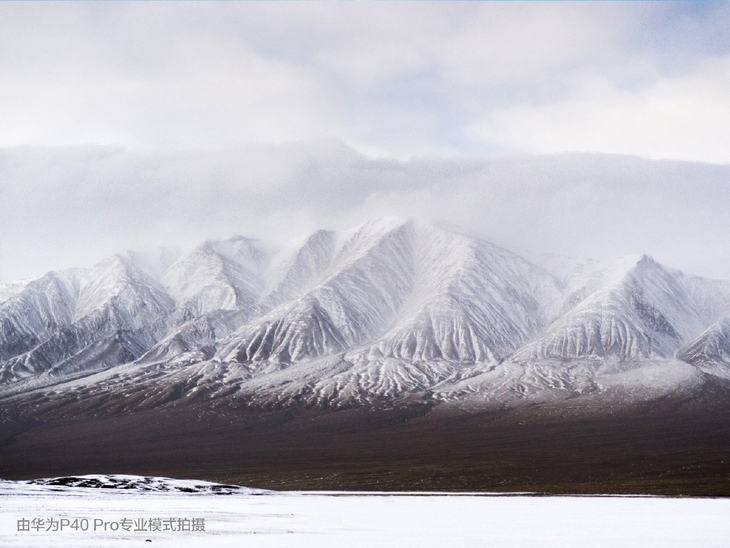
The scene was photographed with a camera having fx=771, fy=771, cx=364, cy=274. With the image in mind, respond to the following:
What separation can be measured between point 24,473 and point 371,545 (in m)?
167

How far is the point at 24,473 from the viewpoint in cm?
17675

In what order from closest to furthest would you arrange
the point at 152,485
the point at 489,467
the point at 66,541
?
the point at 66,541
the point at 152,485
the point at 489,467

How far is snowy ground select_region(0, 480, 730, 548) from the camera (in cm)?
3438

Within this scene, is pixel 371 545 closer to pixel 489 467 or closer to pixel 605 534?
pixel 605 534

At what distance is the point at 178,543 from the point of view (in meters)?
32.5

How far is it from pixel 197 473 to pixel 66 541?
138 meters

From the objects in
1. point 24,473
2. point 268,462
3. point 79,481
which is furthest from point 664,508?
point 24,473

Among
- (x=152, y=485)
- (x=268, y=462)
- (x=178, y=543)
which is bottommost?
(x=268, y=462)

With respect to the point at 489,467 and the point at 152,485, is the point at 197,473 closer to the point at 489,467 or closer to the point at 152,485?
the point at 489,467

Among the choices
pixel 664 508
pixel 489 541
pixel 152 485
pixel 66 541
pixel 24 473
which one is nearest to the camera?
pixel 66 541

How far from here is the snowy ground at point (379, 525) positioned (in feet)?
113

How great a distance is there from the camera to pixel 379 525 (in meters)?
44.2

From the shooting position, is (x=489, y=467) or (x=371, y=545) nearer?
(x=371, y=545)

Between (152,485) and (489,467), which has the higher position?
A: (152,485)
